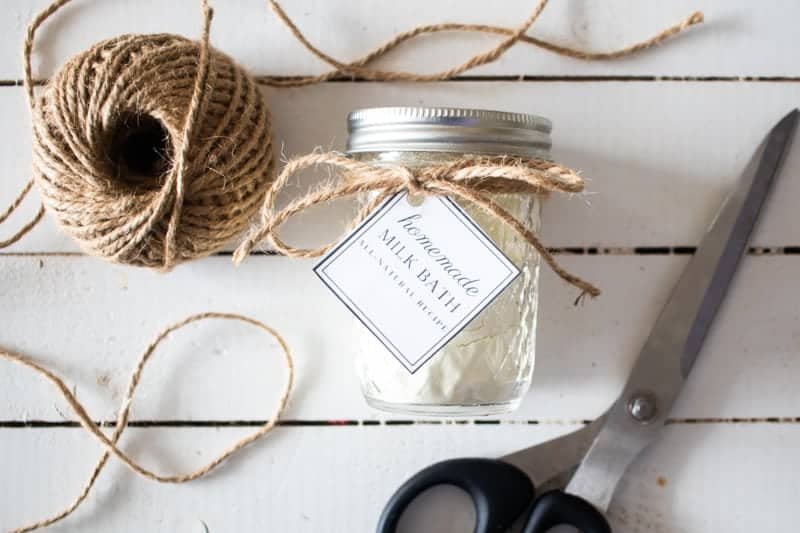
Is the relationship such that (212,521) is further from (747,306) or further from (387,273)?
(747,306)

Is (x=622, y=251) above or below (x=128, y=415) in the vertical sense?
above

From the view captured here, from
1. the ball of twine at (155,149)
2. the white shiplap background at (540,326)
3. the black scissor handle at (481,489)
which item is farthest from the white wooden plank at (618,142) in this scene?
the black scissor handle at (481,489)

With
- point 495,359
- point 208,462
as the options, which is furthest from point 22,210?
point 495,359

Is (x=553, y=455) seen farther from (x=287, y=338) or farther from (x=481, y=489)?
(x=287, y=338)

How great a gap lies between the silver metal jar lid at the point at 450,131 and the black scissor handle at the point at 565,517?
0.28 m

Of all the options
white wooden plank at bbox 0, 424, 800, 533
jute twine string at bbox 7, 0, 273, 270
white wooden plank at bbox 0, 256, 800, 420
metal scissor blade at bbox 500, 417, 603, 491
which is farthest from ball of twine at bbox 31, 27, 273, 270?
metal scissor blade at bbox 500, 417, 603, 491

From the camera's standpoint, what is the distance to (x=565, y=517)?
2.06 feet

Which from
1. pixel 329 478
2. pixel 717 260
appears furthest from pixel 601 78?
pixel 329 478

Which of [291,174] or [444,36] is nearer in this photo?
[291,174]

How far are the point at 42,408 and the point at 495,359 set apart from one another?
1.36 ft

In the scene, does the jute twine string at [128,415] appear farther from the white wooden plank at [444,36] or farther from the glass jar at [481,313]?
the white wooden plank at [444,36]

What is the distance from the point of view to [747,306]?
708 millimetres

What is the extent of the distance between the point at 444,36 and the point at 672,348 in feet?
1.12

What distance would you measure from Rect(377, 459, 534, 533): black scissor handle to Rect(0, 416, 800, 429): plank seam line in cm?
5
